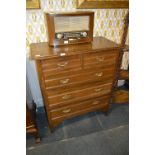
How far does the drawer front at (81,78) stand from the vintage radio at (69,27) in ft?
1.11

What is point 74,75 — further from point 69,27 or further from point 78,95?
point 69,27

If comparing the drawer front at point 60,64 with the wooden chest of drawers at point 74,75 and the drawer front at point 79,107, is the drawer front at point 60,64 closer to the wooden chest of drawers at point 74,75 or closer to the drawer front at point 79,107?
the wooden chest of drawers at point 74,75

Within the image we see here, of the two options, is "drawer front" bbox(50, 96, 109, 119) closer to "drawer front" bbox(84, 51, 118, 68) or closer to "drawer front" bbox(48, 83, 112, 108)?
"drawer front" bbox(48, 83, 112, 108)

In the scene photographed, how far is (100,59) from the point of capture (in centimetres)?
141

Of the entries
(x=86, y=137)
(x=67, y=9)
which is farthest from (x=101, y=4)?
(x=86, y=137)

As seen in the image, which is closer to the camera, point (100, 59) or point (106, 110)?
point (100, 59)

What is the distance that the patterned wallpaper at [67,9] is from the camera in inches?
57.8

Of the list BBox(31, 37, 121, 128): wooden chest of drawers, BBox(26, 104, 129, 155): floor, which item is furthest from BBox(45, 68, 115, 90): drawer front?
BBox(26, 104, 129, 155): floor

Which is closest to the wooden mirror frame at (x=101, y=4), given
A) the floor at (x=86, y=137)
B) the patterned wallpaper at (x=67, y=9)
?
the patterned wallpaper at (x=67, y=9)

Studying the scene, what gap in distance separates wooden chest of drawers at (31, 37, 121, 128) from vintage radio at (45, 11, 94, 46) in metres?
0.07

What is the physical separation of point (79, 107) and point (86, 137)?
363mm
